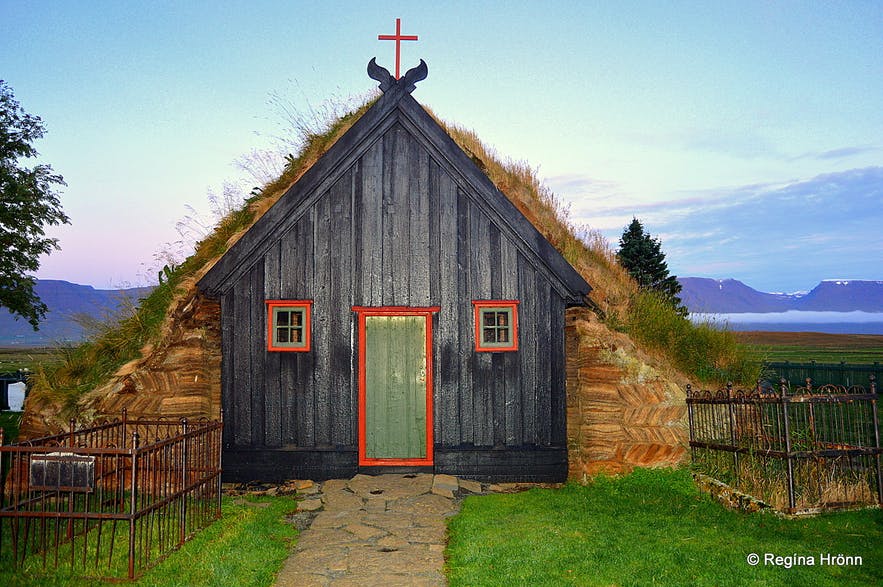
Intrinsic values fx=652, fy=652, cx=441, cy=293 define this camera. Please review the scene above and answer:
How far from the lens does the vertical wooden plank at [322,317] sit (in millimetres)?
11227

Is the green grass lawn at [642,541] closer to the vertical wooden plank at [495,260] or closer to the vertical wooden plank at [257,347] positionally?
the vertical wooden plank at [495,260]

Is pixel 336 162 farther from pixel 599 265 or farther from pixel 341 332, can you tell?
pixel 599 265

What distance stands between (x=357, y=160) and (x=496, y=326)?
380 cm

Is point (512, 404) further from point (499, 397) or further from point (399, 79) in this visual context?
point (399, 79)

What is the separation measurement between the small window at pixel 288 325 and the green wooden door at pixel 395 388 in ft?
3.53

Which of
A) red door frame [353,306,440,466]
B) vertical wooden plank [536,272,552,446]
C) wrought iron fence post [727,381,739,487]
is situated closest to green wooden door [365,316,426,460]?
red door frame [353,306,440,466]

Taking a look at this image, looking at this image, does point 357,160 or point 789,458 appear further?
point 357,160

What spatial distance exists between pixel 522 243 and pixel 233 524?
20.8ft

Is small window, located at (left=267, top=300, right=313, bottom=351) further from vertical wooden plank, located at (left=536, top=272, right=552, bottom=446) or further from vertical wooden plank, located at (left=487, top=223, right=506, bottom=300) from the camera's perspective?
vertical wooden plank, located at (left=536, top=272, right=552, bottom=446)

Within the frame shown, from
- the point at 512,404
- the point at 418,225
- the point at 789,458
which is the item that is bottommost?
the point at 789,458

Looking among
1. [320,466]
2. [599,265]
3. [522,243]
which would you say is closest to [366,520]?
[320,466]

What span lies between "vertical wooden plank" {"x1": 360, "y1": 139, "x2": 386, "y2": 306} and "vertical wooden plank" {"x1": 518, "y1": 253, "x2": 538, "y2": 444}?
2481mm

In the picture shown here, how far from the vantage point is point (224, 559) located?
711cm

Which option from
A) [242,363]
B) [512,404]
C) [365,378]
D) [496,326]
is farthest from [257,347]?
[512,404]
